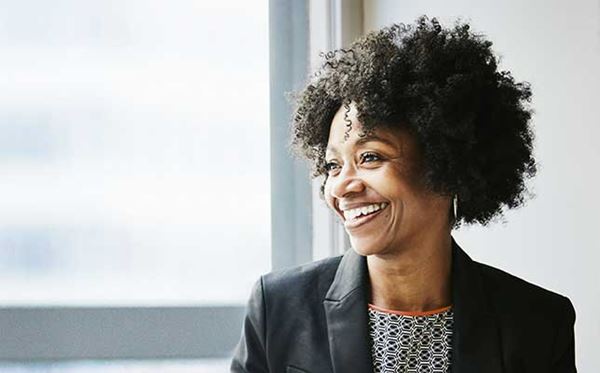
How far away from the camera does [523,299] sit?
5.78 ft

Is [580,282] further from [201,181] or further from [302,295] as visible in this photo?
[201,181]

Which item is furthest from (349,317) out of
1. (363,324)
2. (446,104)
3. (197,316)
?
(197,316)

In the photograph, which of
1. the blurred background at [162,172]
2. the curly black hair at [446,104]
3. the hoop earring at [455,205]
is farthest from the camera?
the blurred background at [162,172]

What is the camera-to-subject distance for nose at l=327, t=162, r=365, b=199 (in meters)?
1.65

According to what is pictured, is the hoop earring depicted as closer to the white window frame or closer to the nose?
the nose

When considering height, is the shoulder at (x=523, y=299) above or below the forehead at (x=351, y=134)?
below

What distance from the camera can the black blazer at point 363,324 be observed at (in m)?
1.70

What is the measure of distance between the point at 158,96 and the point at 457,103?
92 centimetres

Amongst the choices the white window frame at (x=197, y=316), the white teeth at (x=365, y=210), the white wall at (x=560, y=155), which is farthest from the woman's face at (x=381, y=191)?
the white window frame at (x=197, y=316)

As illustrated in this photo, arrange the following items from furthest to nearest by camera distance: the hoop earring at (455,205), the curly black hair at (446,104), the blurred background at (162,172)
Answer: the blurred background at (162,172), the hoop earring at (455,205), the curly black hair at (446,104)

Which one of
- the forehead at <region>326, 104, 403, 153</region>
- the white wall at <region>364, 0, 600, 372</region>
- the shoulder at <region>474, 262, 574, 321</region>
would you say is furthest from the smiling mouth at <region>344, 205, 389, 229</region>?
the white wall at <region>364, 0, 600, 372</region>

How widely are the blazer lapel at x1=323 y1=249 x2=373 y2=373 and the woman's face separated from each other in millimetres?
98

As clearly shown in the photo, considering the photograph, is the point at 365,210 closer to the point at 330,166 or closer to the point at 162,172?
the point at 330,166

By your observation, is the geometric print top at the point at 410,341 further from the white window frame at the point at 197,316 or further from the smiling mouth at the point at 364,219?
the white window frame at the point at 197,316
